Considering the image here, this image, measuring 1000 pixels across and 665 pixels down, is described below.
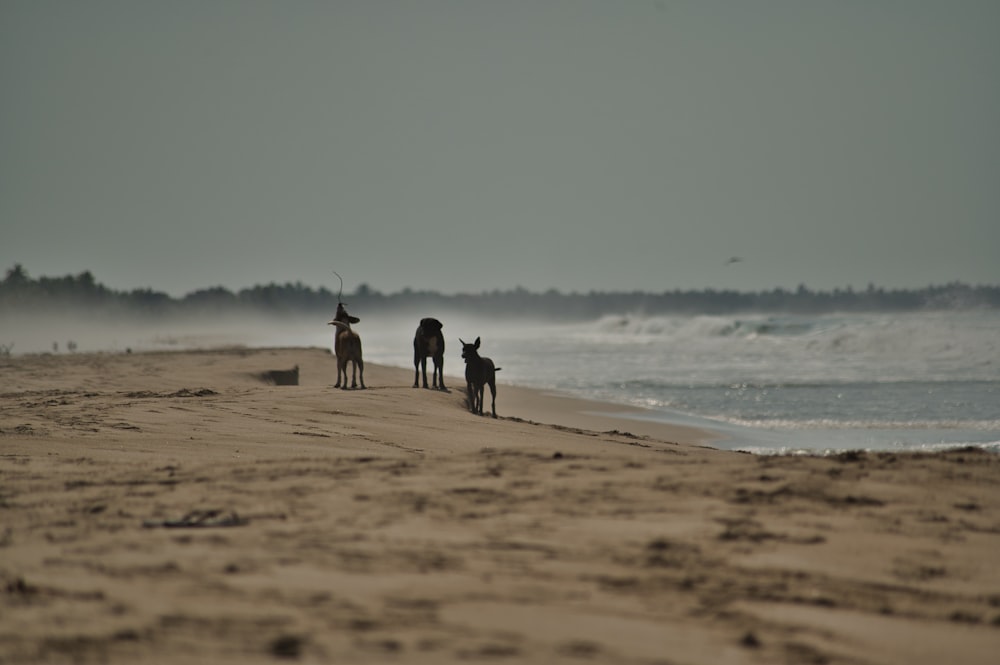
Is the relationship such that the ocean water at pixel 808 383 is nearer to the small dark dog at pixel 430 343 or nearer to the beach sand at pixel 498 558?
the small dark dog at pixel 430 343

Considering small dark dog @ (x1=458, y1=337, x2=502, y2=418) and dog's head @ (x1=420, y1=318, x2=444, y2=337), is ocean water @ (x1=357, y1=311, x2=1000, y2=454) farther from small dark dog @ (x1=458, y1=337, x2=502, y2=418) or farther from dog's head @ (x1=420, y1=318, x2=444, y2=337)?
dog's head @ (x1=420, y1=318, x2=444, y2=337)

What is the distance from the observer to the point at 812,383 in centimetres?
2236

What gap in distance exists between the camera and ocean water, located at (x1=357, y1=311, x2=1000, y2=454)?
13.8 metres

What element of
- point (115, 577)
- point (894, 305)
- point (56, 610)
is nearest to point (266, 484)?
point (115, 577)

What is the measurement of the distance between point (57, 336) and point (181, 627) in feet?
164

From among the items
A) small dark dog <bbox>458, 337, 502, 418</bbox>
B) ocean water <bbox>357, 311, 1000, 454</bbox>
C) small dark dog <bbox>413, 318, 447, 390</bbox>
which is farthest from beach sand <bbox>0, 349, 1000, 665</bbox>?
small dark dog <bbox>413, 318, 447, 390</bbox>

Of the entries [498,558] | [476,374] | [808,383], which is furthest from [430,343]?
[498,558]

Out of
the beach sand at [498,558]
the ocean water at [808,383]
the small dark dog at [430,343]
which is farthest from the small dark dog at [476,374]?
the beach sand at [498,558]

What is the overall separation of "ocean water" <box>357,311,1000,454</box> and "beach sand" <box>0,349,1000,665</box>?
20.9ft

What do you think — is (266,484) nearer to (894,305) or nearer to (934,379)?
(934,379)

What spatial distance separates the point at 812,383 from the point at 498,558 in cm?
1944

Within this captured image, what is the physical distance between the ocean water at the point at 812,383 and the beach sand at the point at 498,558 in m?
6.38

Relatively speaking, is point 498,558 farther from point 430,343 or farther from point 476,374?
point 430,343

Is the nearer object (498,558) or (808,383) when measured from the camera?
(498,558)
